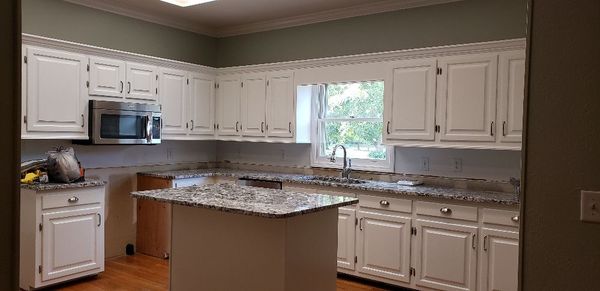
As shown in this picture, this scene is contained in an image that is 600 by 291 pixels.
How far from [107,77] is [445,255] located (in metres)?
3.40

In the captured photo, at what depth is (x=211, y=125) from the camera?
18.5 ft

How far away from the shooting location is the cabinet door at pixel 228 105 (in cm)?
550

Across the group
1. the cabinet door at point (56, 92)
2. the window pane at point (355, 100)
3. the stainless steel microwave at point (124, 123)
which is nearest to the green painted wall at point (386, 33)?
the window pane at point (355, 100)

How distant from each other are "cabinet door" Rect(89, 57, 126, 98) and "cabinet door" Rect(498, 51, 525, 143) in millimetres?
3404

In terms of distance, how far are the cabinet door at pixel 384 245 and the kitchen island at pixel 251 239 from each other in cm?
114

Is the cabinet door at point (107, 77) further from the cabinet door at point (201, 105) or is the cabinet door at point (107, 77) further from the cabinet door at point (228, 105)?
the cabinet door at point (228, 105)

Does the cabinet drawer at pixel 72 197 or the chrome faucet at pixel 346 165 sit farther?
the chrome faucet at pixel 346 165

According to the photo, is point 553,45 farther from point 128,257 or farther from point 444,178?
point 128,257

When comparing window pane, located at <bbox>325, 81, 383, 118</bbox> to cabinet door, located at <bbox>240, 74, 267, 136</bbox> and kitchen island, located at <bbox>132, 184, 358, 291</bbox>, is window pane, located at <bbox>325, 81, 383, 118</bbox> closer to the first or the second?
cabinet door, located at <bbox>240, 74, 267, 136</bbox>

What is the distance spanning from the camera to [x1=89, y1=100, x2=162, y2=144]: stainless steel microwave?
4398mm

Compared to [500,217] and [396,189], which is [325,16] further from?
[500,217]

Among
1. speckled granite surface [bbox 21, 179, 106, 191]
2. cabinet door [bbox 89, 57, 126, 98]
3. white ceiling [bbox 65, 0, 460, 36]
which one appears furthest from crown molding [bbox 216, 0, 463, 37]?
speckled granite surface [bbox 21, 179, 106, 191]

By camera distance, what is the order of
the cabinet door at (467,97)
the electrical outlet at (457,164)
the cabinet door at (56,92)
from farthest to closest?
1. the electrical outlet at (457,164)
2. the cabinet door at (56,92)
3. the cabinet door at (467,97)

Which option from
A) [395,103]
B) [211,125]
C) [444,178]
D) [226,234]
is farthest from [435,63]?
[211,125]
